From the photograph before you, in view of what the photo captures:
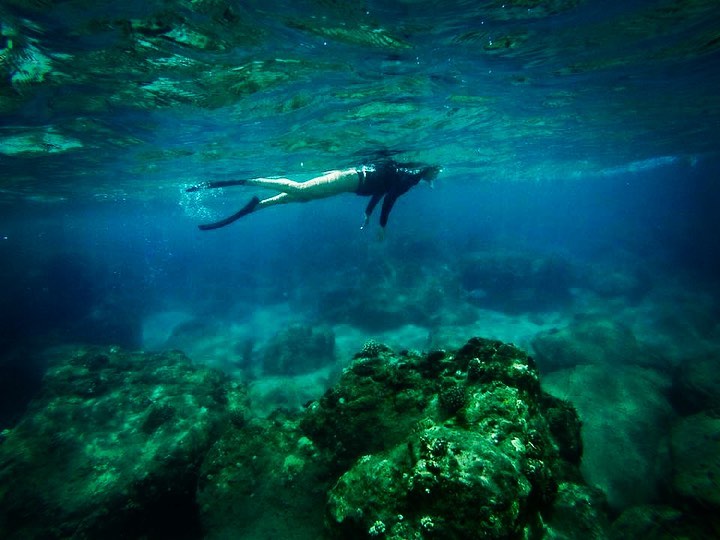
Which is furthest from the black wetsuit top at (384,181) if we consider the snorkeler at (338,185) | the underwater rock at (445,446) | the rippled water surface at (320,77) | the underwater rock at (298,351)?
the underwater rock at (298,351)

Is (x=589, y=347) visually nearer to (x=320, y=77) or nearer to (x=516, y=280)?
(x=516, y=280)

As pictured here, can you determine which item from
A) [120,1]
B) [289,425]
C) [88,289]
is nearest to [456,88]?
[120,1]

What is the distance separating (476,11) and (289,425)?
33.4 feet

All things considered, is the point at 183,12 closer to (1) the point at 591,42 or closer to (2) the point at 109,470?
Result: (2) the point at 109,470

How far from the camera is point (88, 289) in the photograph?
102 ft

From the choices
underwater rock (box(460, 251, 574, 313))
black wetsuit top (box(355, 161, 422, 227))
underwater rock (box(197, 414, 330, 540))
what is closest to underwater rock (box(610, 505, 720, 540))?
underwater rock (box(197, 414, 330, 540))

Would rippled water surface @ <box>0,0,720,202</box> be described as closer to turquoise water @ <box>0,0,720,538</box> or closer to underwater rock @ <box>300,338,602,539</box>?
turquoise water @ <box>0,0,720,538</box>

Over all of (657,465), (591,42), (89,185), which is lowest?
(657,465)

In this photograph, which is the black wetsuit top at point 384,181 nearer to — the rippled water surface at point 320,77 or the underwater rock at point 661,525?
the rippled water surface at point 320,77

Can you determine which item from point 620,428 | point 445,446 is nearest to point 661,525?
point 620,428

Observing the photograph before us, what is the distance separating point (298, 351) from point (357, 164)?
1291 cm

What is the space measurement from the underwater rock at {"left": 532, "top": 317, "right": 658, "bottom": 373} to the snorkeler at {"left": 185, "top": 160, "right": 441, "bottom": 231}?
1027cm

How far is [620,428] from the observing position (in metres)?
9.39

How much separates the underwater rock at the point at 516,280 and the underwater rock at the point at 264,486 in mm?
23064
